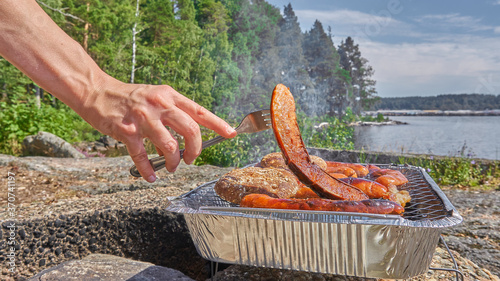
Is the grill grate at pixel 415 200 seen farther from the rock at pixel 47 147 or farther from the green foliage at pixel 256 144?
the rock at pixel 47 147

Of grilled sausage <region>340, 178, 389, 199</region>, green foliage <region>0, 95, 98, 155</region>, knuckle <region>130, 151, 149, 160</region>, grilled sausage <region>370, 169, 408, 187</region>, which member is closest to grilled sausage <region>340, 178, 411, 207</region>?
grilled sausage <region>340, 178, 389, 199</region>

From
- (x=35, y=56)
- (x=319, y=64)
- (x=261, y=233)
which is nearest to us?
(x=35, y=56)

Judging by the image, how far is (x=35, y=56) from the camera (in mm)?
1180

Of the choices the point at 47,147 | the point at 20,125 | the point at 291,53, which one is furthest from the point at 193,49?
the point at 47,147

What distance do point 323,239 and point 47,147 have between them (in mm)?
7842

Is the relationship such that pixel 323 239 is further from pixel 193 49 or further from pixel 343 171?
pixel 193 49

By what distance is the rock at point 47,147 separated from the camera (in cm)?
730

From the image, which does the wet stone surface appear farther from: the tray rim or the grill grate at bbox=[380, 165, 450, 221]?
the tray rim

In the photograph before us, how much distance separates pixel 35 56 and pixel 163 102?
0.49 m

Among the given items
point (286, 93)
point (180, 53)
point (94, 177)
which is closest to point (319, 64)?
point (180, 53)

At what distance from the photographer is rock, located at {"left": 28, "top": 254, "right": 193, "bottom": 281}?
154 cm

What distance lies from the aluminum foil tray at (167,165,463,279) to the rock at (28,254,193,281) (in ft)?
1.20

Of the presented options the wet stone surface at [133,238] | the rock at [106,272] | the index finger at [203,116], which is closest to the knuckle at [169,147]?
the index finger at [203,116]

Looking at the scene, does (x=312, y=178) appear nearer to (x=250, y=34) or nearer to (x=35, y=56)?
(x=35, y=56)
